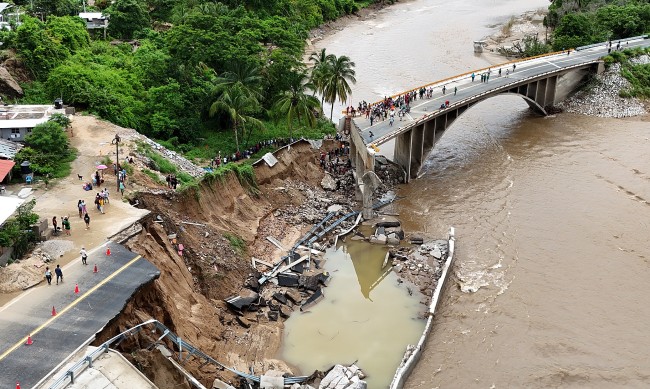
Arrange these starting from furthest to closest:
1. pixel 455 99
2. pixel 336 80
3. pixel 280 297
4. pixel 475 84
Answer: pixel 475 84, pixel 455 99, pixel 336 80, pixel 280 297

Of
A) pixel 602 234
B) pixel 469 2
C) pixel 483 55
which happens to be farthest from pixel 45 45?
pixel 469 2

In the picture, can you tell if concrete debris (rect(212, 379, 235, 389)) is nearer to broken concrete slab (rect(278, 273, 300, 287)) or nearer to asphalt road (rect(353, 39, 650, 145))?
broken concrete slab (rect(278, 273, 300, 287))

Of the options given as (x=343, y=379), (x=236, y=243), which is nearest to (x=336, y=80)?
(x=236, y=243)

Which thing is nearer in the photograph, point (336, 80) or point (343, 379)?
point (343, 379)

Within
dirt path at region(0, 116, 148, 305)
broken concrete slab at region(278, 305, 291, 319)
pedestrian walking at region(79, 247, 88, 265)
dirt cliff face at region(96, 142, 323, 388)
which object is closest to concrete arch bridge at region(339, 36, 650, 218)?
dirt cliff face at region(96, 142, 323, 388)

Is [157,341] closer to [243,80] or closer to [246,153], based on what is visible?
[246,153]

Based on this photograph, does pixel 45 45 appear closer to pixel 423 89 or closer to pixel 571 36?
pixel 423 89

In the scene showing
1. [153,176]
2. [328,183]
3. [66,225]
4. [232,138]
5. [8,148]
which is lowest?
[328,183]
